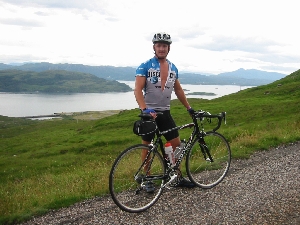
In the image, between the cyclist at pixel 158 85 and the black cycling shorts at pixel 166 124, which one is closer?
the cyclist at pixel 158 85

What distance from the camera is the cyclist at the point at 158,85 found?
6.11 meters

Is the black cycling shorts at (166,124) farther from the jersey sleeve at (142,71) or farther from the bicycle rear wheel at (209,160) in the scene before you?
the jersey sleeve at (142,71)

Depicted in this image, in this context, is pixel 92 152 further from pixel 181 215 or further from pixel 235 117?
pixel 181 215

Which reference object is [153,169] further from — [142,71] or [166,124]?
[142,71]

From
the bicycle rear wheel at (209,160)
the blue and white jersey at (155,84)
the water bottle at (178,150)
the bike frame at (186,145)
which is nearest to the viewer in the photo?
the bike frame at (186,145)

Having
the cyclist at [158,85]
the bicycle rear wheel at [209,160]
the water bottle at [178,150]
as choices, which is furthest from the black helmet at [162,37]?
the bicycle rear wheel at [209,160]

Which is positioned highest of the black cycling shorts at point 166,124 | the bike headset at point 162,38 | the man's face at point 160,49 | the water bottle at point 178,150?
the bike headset at point 162,38

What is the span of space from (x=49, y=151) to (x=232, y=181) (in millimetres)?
41697

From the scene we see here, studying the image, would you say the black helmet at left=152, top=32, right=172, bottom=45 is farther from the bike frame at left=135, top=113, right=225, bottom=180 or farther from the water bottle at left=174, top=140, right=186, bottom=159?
the water bottle at left=174, top=140, right=186, bottom=159

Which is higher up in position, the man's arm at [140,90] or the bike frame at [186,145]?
the man's arm at [140,90]

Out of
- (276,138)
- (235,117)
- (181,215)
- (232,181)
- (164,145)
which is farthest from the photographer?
(235,117)

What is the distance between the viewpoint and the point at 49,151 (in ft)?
147

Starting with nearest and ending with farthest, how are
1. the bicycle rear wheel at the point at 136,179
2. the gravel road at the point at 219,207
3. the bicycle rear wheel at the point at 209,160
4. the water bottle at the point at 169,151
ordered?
the gravel road at the point at 219,207, the bicycle rear wheel at the point at 136,179, the water bottle at the point at 169,151, the bicycle rear wheel at the point at 209,160

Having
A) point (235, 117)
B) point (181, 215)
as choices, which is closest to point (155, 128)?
point (181, 215)
